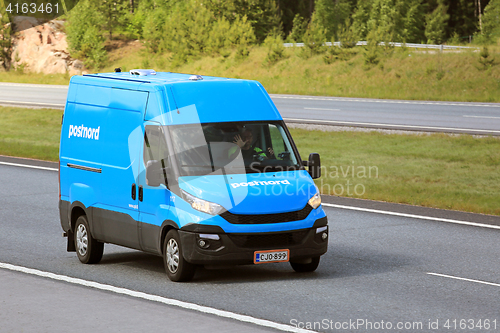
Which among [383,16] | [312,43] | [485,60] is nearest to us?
[485,60]

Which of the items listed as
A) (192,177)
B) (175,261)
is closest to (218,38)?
(192,177)

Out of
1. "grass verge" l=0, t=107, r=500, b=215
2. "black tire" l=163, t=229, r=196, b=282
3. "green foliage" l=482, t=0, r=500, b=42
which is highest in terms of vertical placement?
"green foliage" l=482, t=0, r=500, b=42

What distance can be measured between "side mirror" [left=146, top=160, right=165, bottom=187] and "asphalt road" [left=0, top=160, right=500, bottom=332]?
117cm

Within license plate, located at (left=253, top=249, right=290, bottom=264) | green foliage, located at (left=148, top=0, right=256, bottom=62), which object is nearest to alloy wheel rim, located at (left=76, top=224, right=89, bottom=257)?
license plate, located at (left=253, top=249, right=290, bottom=264)

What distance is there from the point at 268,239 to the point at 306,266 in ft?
3.20

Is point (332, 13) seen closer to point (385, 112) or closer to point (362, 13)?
point (362, 13)

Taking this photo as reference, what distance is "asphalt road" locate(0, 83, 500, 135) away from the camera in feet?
85.5

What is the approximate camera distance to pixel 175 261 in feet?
27.5

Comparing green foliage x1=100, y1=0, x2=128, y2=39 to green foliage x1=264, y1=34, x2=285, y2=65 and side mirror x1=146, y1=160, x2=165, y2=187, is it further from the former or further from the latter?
side mirror x1=146, y1=160, x2=165, y2=187

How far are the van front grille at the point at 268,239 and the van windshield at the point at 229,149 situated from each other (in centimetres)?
82

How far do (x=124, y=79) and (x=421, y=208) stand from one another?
6622 mm

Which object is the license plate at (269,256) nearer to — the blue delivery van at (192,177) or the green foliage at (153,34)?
the blue delivery van at (192,177)

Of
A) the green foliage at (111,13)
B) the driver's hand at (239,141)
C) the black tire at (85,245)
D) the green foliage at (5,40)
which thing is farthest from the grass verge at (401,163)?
the green foliage at (111,13)

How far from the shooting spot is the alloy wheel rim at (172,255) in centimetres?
831
